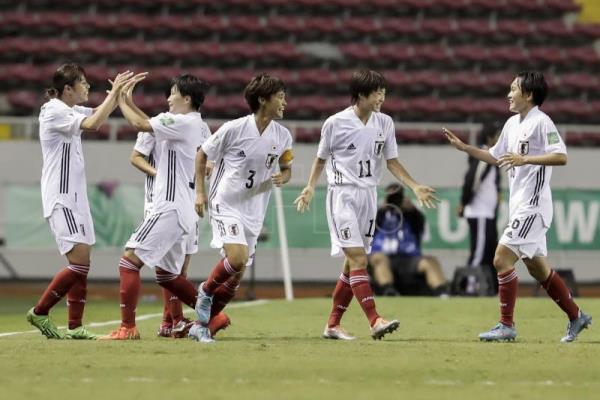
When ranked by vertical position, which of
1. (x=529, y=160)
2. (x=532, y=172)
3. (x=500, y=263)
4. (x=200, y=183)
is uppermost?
(x=529, y=160)

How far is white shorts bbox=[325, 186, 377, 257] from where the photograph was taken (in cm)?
967

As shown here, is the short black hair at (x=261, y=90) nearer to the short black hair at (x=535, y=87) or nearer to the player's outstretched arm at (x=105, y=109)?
the player's outstretched arm at (x=105, y=109)

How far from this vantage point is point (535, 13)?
28.2 metres

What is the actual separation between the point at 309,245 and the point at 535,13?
37.5 feet

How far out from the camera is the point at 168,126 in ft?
30.7

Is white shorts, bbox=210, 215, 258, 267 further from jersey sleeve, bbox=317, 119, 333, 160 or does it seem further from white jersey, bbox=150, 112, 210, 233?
jersey sleeve, bbox=317, 119, 333, 160

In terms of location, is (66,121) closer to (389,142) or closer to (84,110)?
(84,110)

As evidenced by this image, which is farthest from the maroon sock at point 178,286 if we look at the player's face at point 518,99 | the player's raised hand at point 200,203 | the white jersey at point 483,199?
the white jersey at point 483,199

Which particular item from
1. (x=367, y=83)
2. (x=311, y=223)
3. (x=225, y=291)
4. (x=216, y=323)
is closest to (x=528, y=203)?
(x=367, y=83)

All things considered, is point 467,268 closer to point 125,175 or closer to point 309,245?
point 309,245

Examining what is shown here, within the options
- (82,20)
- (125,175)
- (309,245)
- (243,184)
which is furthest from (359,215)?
(82,20)

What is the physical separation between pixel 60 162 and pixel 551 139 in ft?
11.5

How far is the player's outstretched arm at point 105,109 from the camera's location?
9.07m

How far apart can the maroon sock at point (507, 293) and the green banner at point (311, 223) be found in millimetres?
9184
